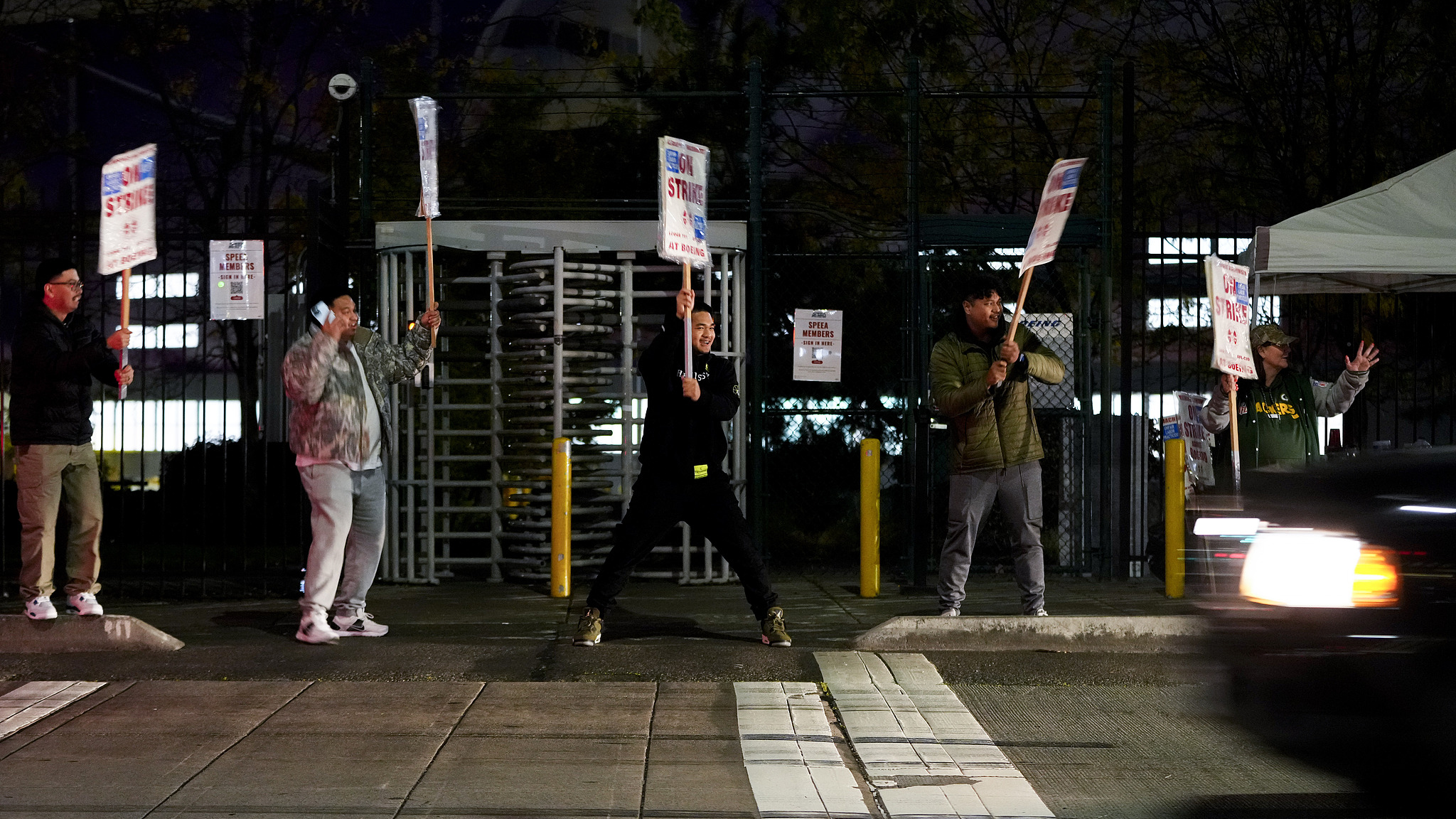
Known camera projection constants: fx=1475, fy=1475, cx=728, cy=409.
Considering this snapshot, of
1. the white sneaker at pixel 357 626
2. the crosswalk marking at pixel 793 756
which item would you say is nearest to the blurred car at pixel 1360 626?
the crosswalk marking at pixel 793 756

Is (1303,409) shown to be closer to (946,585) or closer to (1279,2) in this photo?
(946,585)

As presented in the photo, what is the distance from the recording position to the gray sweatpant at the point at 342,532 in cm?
803

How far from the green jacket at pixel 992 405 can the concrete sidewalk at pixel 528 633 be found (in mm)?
1257

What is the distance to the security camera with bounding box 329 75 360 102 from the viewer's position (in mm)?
11055

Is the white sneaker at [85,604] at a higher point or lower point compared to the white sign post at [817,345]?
lower

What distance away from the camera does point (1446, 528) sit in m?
3.94

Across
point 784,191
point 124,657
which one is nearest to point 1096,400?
point 784,191

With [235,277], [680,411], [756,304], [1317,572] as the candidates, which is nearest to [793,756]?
[1317,572]

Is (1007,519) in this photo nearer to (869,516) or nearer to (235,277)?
(869,516)

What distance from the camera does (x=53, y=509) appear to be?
8070 mm

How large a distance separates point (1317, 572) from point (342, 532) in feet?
17.8

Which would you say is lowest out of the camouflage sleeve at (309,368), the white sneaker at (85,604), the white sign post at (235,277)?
the white sneaker at (85,604)

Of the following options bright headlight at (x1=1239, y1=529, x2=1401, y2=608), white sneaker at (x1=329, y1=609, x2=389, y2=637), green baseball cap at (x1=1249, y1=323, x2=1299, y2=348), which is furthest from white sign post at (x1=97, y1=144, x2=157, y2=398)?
green baseball cap at (x1=1249, y1=323, x2=1299, y2=348)

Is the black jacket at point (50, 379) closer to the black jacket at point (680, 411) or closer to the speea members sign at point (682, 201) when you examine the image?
the black jacket at point (680, 411)
